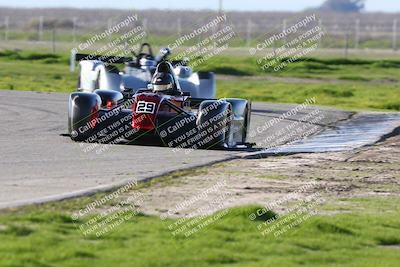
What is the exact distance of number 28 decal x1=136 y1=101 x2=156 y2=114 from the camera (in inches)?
717

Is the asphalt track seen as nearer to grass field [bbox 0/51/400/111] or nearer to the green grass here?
the green grass

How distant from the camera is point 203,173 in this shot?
14.9 metres

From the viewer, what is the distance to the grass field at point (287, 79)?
37.0m

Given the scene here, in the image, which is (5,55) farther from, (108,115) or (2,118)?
(108,115)

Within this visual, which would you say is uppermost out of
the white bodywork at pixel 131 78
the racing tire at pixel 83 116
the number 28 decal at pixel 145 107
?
the number 28 decal at pixel 145 107

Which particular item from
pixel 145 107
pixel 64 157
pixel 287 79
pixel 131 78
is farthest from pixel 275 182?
pixel 287 79

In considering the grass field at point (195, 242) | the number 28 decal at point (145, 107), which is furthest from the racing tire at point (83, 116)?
the grass field at point (195, 242)

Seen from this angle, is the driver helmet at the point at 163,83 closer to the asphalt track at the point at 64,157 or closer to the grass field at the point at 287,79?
the asphalt track at the point at 64,157

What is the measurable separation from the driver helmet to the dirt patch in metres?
3.20

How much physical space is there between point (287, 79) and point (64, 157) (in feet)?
104

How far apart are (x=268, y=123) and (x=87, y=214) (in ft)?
47.3

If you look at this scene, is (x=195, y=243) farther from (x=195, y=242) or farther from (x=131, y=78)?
(x=131, y=78)

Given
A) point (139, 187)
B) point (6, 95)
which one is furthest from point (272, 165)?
point (6, 95)

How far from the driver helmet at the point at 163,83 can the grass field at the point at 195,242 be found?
8514mm
